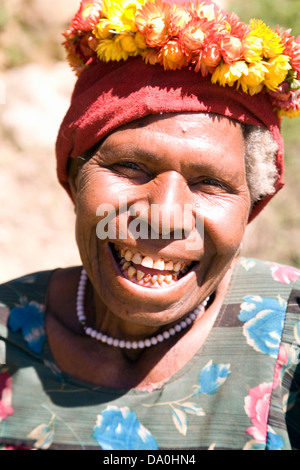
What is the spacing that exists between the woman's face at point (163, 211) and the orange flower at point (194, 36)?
0.23 metres

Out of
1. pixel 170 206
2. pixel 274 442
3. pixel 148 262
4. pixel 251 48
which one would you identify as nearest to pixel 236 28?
pixel 251 48

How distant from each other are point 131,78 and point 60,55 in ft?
18.2

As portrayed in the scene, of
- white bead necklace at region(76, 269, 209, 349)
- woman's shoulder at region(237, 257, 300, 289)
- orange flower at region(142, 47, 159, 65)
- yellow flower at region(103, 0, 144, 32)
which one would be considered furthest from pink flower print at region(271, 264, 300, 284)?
yellow flower at region(103, 0, 144, 32)

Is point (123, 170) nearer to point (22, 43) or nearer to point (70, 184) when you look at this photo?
point (70, 184)

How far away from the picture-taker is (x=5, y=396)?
2.45m

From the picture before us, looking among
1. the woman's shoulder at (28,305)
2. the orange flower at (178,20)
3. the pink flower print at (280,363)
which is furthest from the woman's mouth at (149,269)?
the orange flower at (178,20)

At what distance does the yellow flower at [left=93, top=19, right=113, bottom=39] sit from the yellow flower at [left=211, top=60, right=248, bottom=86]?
0.46 meters

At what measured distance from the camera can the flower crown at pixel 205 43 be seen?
2037 millimetres

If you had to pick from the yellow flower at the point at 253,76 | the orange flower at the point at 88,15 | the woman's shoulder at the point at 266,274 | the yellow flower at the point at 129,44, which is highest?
the orange flower at the point at 88,15

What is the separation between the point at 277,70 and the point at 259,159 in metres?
0.35

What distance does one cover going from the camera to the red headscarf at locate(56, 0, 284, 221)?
2.07m

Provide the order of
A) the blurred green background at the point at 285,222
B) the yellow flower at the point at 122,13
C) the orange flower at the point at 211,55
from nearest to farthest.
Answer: the orange flower at the point at 211,55 < the yellow flower at the point at 122,13 < the blurred green background at the point at 285,222

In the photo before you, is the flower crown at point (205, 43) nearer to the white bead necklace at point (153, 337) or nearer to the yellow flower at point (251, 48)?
the yellow flower at point (251, 48)
